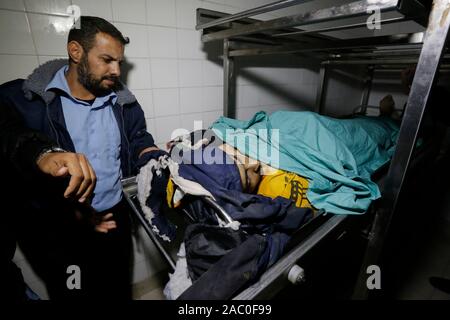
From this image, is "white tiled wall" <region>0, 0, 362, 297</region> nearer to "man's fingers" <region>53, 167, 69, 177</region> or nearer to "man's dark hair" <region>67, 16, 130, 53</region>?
"man's dark hair" <region>67, 16, 130, 53</region>

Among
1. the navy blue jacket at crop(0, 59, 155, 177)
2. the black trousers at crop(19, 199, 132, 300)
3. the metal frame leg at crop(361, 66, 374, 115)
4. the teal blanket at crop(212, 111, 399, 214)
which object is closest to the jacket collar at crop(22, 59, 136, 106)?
the navy blue jacket at crop(0, 59, 155, 177)

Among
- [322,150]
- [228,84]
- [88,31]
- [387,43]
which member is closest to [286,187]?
[322,150]

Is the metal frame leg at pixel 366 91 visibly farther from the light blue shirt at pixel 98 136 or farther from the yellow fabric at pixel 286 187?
the light blue shirt at pixel 98 136

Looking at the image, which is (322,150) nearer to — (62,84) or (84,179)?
(84,179)

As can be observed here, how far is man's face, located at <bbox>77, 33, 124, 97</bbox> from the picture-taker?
0.90 meters

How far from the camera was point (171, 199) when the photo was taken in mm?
871

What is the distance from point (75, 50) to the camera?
91 centimetres

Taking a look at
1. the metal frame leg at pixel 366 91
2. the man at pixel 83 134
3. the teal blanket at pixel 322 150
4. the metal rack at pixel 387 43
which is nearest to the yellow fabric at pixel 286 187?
the teal blanket at pixel 322 150

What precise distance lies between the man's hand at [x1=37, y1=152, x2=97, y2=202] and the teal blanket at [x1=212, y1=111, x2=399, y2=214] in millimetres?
652

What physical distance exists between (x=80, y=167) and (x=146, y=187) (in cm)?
24

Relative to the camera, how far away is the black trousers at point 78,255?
41.9 inches

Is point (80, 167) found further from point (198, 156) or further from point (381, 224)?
point (381, 224)

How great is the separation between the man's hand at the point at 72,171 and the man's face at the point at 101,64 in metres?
0.42
